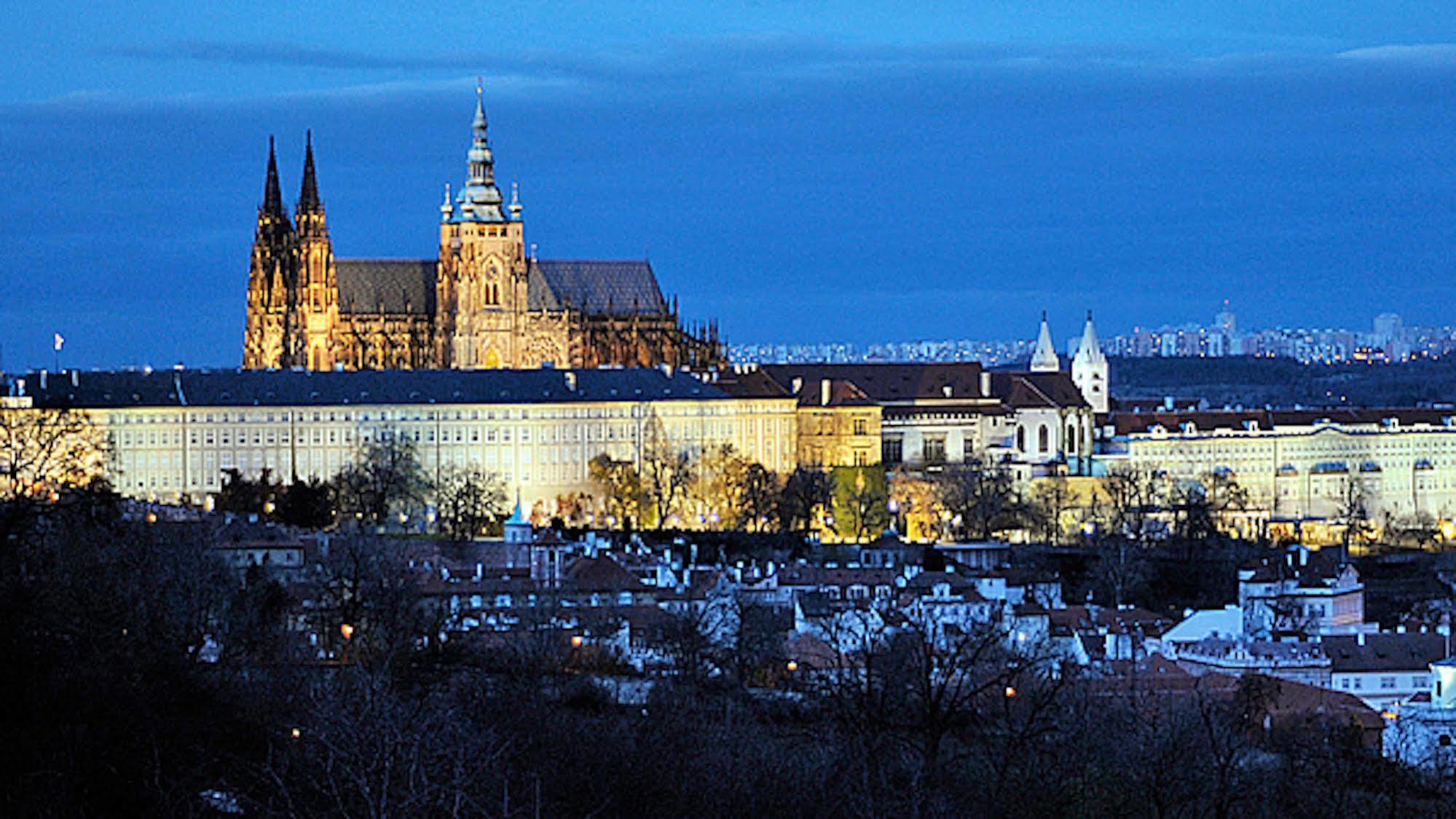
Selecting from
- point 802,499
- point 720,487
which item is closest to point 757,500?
point 802,499

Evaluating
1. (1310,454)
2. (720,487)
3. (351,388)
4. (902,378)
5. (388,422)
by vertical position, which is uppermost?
(902,378)

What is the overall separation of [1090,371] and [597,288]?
29916mm

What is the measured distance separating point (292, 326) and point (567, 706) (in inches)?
3356

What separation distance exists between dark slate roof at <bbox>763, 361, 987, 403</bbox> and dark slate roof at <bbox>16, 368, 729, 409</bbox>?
12.1 m

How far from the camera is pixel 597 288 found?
137000 mm

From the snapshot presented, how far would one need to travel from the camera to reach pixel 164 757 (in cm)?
3575

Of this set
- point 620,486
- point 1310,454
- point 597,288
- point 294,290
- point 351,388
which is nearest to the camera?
point 620,486

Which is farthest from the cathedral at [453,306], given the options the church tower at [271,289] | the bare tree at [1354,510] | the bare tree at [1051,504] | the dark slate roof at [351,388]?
the bare tree at [1354,510]

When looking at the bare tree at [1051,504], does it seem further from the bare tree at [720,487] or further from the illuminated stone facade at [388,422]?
the bare tree at [720,487]

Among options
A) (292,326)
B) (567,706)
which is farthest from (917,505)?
(567,706)

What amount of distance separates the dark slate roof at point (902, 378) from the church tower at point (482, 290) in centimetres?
1000

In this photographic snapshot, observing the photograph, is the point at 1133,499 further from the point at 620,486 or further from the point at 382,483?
the point at 382,483

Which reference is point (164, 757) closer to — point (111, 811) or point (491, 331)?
point (111, 811)

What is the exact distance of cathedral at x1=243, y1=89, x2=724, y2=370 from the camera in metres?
130
